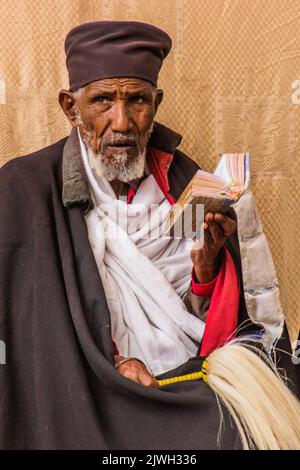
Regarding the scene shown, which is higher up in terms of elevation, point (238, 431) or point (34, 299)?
point (34, 299)

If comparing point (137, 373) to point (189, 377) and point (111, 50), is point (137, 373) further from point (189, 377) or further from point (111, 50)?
point (111, 50)

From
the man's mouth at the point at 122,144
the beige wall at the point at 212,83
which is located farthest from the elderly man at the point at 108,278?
the beige wall at the point at 212,83

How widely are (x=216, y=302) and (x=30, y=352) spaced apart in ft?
1.75

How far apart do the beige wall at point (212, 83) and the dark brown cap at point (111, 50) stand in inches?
17.8

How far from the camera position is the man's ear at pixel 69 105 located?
2.10 m

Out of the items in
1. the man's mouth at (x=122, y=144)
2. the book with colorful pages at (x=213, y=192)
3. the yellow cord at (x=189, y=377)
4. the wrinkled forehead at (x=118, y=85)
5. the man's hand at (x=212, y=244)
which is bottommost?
the yellow cord at (x=189, y=377)

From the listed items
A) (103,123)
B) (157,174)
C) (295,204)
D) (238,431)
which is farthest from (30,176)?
(295,204)

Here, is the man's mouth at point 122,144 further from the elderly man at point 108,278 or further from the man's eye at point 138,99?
the man's eye at point 138,99

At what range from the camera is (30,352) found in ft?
5.90

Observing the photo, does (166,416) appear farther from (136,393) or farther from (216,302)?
(216,302)

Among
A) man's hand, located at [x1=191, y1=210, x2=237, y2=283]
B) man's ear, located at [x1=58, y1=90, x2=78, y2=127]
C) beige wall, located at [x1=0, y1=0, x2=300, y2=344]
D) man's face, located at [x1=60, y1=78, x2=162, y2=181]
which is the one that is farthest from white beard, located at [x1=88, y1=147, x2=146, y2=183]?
beige wall, located at [x1=0, y1=0, x2=300, y2=344]

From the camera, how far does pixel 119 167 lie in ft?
6.57

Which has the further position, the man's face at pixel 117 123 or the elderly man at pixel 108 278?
the man's face at pixel 117 123
